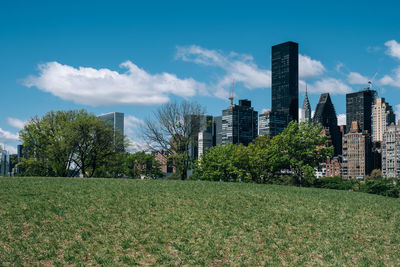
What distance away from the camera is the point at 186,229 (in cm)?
1906

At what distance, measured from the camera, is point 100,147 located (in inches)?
2694

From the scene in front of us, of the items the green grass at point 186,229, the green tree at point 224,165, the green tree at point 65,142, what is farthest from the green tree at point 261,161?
the green grass at point 186,229

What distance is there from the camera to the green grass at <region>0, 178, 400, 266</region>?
634 inches

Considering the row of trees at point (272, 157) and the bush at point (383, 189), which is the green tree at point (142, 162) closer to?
the row of trees at point (272, 157)

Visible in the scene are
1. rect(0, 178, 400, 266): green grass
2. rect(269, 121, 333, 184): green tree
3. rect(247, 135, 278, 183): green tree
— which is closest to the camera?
rect(0, 178, 400, 266): green grass

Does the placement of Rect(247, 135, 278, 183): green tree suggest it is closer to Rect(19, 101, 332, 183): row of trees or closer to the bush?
Rect(19, 101, 332, 183): row of trees

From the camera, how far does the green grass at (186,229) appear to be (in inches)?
634

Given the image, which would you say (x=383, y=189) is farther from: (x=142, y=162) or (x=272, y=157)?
(x=142, y=162)

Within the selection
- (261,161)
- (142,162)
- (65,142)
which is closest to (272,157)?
(261,161)

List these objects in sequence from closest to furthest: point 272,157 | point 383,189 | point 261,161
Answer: point 272,157 < point 383,189 < point 261,161

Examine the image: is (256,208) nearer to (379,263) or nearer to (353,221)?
(353,221)

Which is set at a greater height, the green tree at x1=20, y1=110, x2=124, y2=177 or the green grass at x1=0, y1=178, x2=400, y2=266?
the green tree at x1=20, y1=110, x2=124, y2=177

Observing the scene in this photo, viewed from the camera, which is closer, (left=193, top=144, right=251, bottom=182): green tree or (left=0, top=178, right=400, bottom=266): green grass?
(left=0, top=178, right=400, bottom=266): green grass

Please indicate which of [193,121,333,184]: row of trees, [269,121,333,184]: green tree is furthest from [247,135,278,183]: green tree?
[269,121,333,184]: green tree
